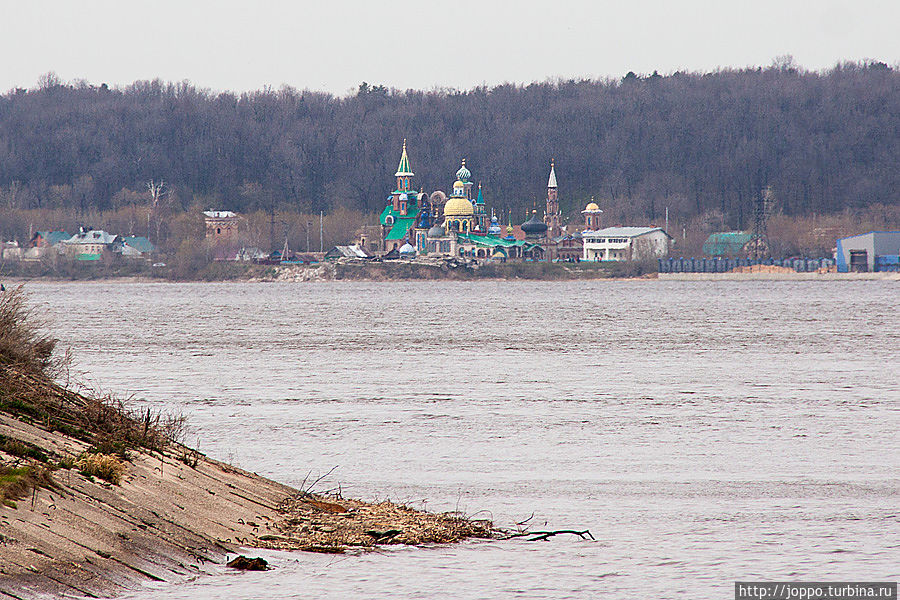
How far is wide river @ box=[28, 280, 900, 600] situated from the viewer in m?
11.9

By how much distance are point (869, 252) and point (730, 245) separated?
935 inches

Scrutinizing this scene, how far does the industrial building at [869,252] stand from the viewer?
161m

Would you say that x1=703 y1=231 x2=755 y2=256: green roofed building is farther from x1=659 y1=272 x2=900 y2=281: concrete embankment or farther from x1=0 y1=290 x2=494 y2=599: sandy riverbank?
x1=0 y1=290 x2=494 y2=599: sandy riverbank

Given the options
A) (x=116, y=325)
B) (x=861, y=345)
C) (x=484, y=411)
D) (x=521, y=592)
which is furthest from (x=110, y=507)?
(x=116, y=325)

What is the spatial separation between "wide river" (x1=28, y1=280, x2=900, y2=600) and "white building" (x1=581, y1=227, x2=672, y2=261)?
127373 millimetres

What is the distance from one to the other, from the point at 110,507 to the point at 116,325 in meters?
59.9

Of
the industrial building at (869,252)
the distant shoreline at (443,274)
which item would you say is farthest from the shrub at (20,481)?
the distant shoreline at (443,274)

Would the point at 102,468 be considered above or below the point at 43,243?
below

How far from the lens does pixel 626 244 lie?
18425 centimetres

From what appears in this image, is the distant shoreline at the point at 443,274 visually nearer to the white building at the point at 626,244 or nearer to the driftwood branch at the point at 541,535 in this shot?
the white building at the point at 626,244

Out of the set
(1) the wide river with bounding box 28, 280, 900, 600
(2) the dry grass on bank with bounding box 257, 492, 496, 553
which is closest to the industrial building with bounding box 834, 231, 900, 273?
(1) the wide river with bounding box 28, 280, 900, 600

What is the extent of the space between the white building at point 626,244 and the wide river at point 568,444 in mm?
127373

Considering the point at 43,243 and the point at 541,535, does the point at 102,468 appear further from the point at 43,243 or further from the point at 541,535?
the point at 43,243

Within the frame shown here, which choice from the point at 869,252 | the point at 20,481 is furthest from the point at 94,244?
the point at 20,481
